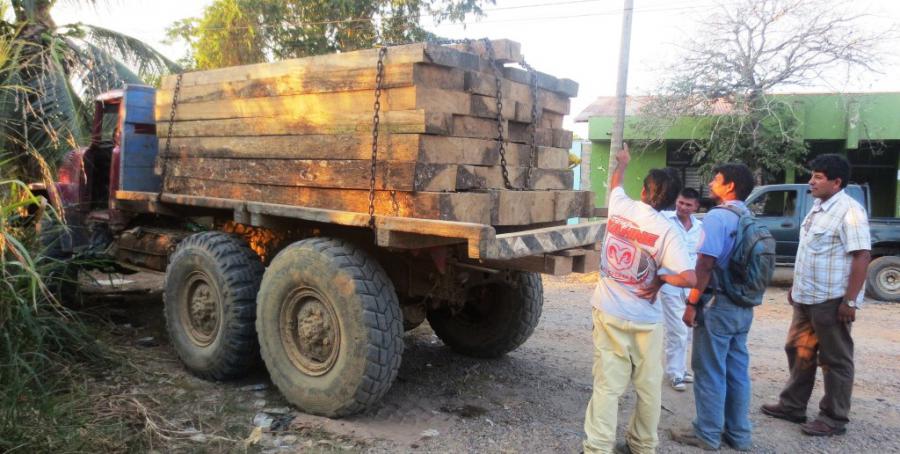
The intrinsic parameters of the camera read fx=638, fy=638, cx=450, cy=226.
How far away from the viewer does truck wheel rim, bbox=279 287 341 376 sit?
3.86 meters

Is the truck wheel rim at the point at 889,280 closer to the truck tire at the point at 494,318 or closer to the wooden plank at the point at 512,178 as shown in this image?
the truck tire at the point at 494,318

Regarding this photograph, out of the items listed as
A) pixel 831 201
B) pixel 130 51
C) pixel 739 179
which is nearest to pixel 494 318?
pixel 739 179

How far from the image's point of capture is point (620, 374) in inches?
131

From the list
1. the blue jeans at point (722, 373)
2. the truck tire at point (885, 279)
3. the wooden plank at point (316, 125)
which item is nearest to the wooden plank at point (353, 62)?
the wooden plank at point (316, 125)

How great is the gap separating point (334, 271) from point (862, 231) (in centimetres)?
314

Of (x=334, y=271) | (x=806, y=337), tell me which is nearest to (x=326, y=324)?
(x=334, y=271)

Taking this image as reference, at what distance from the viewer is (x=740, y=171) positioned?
3.78 meters

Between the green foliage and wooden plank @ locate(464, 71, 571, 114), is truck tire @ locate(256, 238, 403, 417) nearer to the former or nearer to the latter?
wooden plank @ locate(464, 71, 571, 114)

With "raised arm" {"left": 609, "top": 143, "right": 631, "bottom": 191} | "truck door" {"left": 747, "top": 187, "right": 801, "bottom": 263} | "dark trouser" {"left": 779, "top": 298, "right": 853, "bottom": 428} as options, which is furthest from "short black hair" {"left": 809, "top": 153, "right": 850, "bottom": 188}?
"truck door" {"left": 747, "top": 187, "right": 801, "bottom": 263}

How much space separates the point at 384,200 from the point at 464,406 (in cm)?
156

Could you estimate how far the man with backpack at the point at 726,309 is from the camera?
364 cm

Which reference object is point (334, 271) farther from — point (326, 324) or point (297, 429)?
point (297, 429)

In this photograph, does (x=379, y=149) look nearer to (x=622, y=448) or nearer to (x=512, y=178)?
(x=512, y=178)

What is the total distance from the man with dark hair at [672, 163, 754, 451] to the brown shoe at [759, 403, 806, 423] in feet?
2.08
